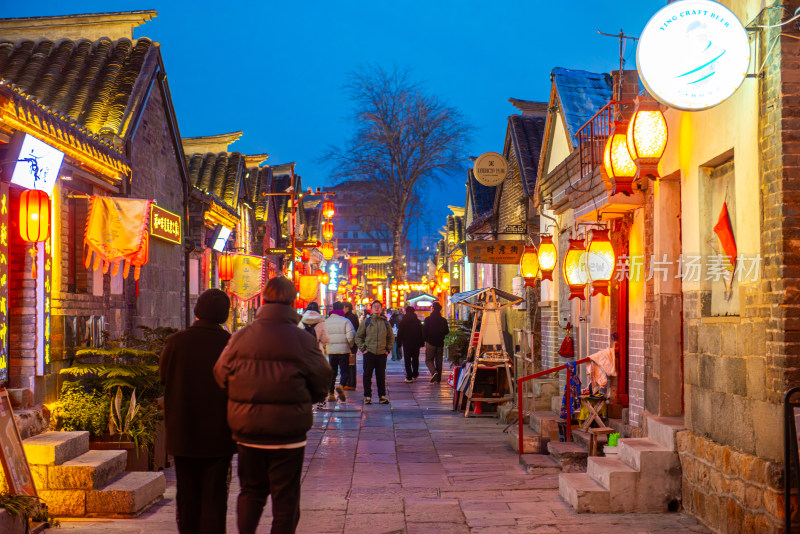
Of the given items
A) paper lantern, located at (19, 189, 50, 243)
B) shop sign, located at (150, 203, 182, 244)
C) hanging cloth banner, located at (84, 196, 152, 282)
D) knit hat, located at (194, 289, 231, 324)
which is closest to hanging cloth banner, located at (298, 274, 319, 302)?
shop sign, located at (150, 203, 182, 244)

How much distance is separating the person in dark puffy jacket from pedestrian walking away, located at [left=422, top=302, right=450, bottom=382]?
16.2 metres

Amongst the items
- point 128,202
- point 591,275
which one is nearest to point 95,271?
point 128,202

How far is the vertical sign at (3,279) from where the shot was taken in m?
8.61

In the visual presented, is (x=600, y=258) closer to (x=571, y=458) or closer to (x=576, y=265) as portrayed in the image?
(x=576, y=265)

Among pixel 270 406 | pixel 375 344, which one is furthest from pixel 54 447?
pixel 375 344

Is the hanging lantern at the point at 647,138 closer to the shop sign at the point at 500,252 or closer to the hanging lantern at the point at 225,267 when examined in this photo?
the shop sign at the point at 500,252

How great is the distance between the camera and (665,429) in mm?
8336

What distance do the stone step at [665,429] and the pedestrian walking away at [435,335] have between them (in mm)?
12922

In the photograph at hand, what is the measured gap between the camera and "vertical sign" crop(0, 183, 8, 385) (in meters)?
8.61

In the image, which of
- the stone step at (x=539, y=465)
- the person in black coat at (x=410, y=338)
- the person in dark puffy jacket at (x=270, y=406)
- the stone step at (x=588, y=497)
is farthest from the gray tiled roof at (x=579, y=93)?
the person in dark puffy jacket at (x=270, y=406)

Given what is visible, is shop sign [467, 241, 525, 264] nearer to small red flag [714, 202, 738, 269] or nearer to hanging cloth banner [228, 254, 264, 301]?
hanging cloth banner [228, 254, 264, 301]

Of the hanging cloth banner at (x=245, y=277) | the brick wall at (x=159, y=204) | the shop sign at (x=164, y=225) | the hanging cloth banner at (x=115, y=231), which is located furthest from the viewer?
the hanging cloth banner at (x=245, y=277)

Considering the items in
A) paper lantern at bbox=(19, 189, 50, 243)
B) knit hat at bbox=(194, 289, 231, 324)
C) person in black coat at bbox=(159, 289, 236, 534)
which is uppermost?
paper lantern at bbox=(19, 189, 50, 243)

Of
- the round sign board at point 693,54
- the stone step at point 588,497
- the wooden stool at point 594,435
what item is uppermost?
the round sign board at point 693,54
